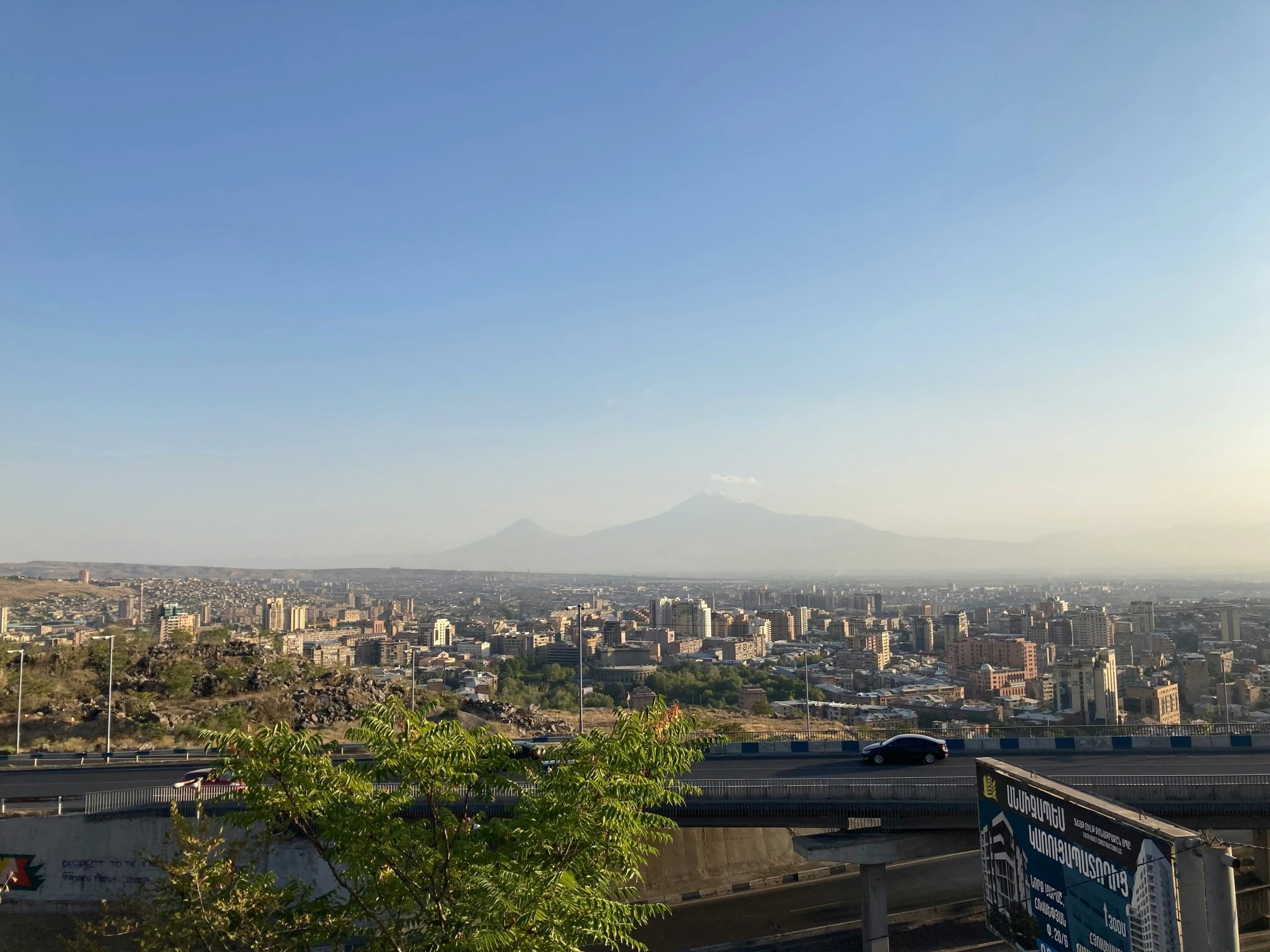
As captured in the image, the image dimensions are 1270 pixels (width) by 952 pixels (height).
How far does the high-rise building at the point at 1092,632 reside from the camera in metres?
120

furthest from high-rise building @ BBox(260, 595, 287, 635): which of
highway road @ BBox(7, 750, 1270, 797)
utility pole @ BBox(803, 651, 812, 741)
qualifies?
highway road @ BBox(7, 750, 1270, 797)

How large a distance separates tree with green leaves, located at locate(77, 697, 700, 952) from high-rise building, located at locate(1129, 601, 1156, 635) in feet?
473

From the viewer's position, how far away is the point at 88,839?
57.0 ft

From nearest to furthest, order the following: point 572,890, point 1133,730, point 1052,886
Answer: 1. point 572,890
2. point 1052,886
3. point 1133,730

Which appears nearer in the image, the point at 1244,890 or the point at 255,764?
the point at 255,764

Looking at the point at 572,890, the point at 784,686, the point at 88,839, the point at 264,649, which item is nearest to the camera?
the point at 572,890

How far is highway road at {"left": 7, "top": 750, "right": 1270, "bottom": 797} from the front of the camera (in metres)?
19.4

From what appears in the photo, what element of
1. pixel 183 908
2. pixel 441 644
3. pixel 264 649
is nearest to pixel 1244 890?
pixel 183 908

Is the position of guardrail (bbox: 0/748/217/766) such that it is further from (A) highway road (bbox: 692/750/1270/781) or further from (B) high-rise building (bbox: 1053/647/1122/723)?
(B) high-rise building (bbox: 1053/647/1122/723)

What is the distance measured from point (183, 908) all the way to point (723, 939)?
12.5 m

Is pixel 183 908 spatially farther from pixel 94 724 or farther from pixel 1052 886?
pixel 94 724

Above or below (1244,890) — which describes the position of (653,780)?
above

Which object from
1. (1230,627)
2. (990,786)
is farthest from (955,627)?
(990,786)

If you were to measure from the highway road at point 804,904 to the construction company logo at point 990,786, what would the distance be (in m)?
7.16
